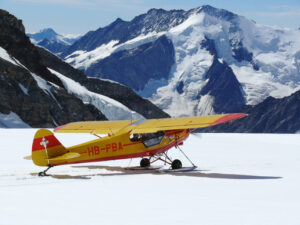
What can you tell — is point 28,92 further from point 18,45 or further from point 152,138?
point 152,138

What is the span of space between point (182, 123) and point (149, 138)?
1985 millimetres

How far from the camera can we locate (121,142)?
702 inches

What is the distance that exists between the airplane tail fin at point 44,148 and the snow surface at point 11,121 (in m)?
72.6

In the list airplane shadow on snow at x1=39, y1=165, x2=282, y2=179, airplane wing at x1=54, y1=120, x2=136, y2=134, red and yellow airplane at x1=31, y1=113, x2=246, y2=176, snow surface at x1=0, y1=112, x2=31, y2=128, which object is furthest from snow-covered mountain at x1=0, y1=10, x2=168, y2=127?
red and yellow airplane at x1=31, y1=113, x2=246, y2=176

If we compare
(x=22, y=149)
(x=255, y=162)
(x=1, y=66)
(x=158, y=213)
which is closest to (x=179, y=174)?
(x=255, y=162)

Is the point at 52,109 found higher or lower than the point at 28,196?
higher

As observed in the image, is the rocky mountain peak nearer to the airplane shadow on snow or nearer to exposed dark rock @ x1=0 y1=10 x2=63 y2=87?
exposed dark rock @ x1=0 y1=10 x2=63 y2=87

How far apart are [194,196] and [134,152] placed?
20.6 ft

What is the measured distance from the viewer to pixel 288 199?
38.4 ft

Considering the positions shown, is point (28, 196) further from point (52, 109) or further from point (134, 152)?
point (52, 109)

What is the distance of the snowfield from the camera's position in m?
9.62

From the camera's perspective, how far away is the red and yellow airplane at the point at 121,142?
634 inches

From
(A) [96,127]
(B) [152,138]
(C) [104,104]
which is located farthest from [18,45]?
(B) [152,138]

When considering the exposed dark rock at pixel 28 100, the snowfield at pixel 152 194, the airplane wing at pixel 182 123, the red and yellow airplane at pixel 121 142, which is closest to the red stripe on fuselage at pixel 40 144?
the red and yellow airplane at pixel 121 142
